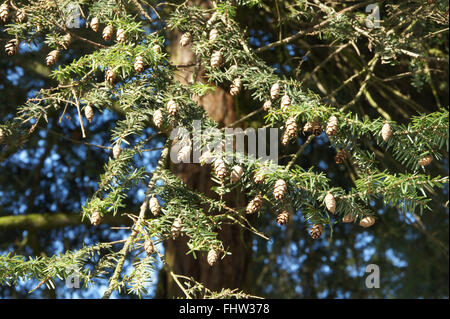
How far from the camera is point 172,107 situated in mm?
1269

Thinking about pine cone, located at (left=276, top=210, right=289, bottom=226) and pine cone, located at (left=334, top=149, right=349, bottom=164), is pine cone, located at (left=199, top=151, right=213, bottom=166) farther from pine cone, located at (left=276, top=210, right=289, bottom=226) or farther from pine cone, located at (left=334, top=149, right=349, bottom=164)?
pine cone, located at (left=334, top=149, right=349, bottom=164)

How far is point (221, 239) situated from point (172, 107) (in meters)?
1.06

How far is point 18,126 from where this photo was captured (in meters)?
1.41

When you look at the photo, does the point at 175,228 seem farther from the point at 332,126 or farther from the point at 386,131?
the point at 386,131

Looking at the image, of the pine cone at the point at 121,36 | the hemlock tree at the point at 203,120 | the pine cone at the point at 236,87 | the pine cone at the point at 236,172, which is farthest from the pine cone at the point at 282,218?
the pine cone at the point at 121,36

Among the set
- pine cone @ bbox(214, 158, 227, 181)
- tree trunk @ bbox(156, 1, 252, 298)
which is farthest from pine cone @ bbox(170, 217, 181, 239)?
tree trunk @ bbox(156, 1, 252, 298)

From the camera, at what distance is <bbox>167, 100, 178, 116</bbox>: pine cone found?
127cm

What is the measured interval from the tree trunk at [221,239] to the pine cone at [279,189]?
88cm

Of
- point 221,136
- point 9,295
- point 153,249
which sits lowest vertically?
point 9,295

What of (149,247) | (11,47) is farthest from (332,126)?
(11,47)

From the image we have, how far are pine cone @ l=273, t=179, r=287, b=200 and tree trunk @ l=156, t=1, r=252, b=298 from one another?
88 centimetres
